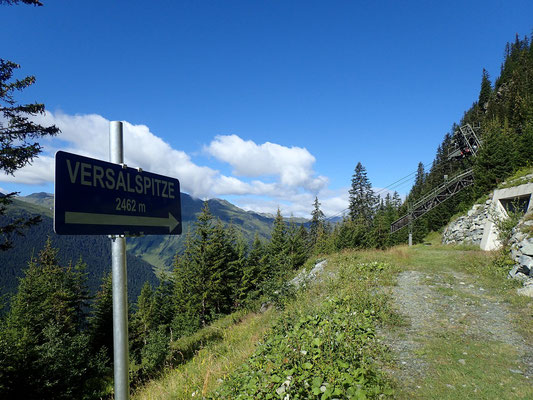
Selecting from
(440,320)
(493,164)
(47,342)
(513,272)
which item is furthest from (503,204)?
(47,342)

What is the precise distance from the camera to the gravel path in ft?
15.9

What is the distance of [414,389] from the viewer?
4.04 m

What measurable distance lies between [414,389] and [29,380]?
62.5 ft

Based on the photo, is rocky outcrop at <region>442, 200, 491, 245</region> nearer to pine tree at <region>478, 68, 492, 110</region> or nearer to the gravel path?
the gravel path

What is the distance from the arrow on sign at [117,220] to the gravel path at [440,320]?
448 centimetres

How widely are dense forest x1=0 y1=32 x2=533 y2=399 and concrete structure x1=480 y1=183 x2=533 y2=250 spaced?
7.12 meters

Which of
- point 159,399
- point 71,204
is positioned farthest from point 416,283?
point 71,204

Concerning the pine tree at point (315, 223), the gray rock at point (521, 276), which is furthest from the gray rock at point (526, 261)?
the pine tree at point (315, 223)

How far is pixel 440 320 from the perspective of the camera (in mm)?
6867

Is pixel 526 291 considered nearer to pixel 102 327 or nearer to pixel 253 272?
pixel 102 327

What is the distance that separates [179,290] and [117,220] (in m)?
41.2

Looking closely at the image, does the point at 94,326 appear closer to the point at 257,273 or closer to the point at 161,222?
the point at 257,273

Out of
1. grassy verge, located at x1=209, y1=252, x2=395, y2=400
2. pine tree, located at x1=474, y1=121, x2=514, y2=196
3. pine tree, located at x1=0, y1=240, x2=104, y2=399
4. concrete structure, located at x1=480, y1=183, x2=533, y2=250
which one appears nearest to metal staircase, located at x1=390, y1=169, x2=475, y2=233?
pine tree, located at x1=474, y1=121, x2=514, y2=196

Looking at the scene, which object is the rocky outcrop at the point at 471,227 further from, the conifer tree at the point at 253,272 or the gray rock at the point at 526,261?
the conifer tree at the point at 253,272
